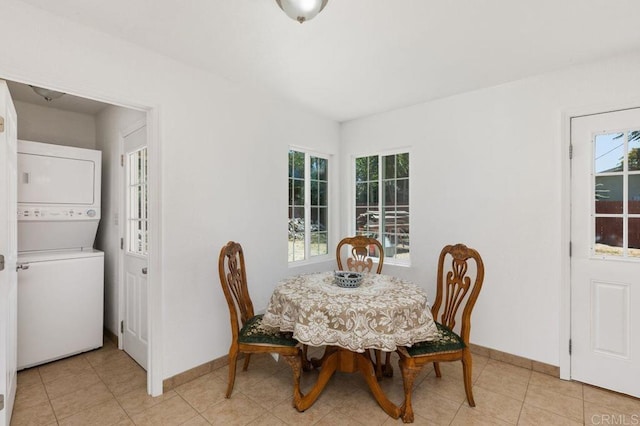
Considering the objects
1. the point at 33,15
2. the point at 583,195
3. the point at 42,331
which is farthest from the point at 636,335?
the point at 42,331

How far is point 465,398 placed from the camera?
2.20 m

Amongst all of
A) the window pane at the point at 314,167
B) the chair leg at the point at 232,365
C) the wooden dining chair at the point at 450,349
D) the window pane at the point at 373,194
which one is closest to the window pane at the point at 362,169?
the window pane at the point at 373,194

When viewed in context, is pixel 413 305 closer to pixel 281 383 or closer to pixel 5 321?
pixel 281 383

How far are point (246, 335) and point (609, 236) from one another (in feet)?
9.27

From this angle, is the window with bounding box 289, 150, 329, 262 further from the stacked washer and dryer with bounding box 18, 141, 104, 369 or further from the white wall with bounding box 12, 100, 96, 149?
the white wall with bounding box 12, 100, 96, 149

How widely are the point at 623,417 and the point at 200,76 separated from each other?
12.8 feet

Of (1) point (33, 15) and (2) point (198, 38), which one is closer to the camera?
(1) point (33, 15)

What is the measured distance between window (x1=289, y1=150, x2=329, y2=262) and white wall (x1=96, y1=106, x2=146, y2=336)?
68.0 inches

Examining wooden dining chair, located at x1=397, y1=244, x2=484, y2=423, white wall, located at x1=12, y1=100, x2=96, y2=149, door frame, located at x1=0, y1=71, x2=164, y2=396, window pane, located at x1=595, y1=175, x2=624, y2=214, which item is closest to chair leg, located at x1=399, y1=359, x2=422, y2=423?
wooden dining chair, located at x1=397, y1=244, x2=484, y2=423

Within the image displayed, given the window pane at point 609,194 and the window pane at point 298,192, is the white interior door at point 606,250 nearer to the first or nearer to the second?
the window pane at point 609,194

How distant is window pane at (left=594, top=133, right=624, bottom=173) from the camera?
2.30 m

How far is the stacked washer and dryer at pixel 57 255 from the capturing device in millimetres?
2646

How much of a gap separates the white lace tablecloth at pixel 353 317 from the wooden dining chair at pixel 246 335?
11 cm

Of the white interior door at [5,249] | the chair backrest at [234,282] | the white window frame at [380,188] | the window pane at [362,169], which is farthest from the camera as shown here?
the window pane at [362,169]
